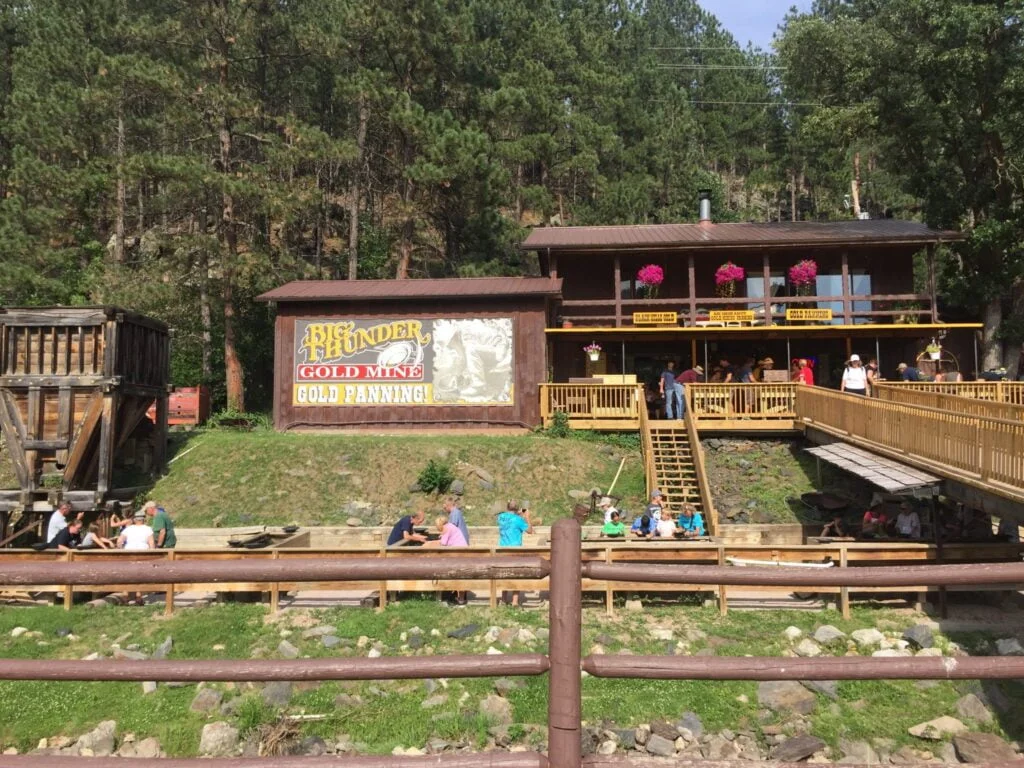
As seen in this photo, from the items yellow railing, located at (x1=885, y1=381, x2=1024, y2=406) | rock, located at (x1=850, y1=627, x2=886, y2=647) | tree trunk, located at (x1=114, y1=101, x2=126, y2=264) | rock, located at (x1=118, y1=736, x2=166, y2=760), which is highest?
tree trunk, located at (x1=114, y1=101, x2=126, y2=264)

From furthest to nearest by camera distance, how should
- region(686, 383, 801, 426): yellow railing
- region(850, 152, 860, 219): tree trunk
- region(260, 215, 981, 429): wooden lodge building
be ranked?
region(850, 152, 860, 219): tree trunk
region(260, 215, 981, 429): wooden lodge building
region(686, 383, 801, 426): yellow railing

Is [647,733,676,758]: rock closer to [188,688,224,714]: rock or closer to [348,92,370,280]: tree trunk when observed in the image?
[188,688,224,714]: rock

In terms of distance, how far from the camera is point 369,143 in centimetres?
4075

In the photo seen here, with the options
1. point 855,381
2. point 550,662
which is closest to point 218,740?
point 550,662

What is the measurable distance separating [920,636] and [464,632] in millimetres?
6178

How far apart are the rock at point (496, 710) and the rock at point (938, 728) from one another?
4.48m

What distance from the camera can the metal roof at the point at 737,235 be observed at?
25094mm

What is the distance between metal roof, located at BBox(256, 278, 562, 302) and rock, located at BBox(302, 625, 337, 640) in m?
13.5

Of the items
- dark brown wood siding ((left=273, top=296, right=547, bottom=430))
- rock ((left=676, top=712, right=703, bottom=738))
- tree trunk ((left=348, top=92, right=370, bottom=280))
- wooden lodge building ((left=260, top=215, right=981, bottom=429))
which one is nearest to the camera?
rock ((left=676, top=712, right=703, bottom=738))

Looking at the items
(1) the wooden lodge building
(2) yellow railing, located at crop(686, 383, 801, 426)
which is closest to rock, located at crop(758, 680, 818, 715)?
(2) yellow railing, located at crop(686, 383, 801, 426)

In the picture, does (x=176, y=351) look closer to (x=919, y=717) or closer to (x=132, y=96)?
(x=132, y=96)

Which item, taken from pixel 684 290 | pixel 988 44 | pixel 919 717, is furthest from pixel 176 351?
pixel 988 44

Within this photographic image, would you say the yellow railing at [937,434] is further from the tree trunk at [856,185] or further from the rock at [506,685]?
the tree trunk at [856,185]

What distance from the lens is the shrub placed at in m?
18.1
